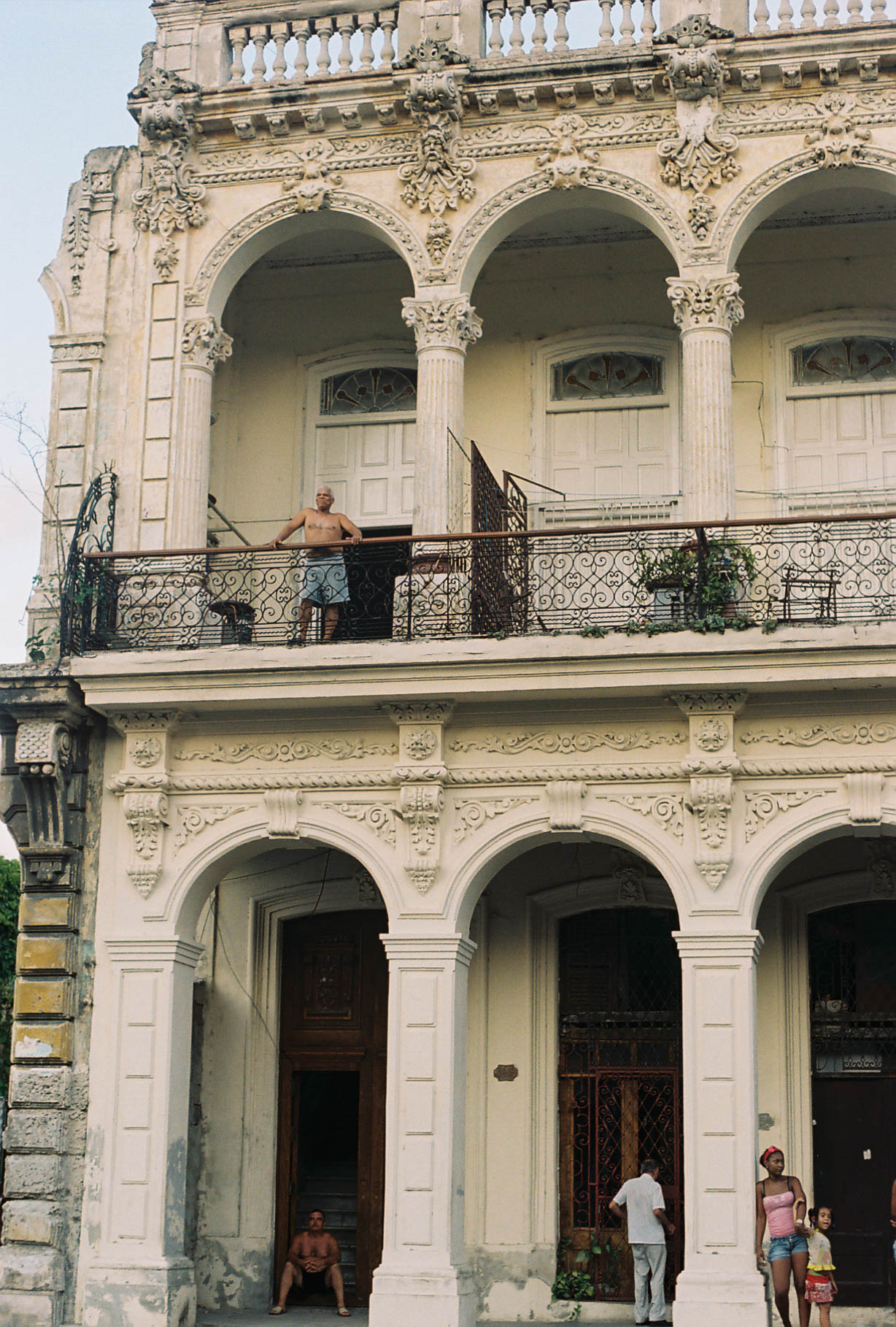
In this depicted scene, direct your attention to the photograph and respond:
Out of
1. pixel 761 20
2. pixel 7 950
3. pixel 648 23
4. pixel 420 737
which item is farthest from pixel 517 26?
pixel 7 950

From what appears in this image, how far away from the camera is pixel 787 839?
542 inches

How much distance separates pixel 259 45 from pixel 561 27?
2.77 m

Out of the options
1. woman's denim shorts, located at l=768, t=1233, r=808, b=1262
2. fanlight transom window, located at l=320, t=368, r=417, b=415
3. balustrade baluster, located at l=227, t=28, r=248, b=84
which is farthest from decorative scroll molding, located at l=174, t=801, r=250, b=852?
balustrade baluster, located at l=227, t=28, r=248, b=84

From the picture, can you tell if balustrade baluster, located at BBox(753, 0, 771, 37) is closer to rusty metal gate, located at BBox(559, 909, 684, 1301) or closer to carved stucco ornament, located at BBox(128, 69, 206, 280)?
carved stucco ornament, located at BBox(128, 69, 206, 280)

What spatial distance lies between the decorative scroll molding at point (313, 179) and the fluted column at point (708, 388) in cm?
319

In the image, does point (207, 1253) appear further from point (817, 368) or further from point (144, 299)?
point (817, 368)

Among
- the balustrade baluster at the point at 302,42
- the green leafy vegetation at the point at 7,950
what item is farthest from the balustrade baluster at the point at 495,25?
the green leafy vegetation at the point at 7,950

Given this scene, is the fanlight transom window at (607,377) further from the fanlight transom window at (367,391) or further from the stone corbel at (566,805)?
the stone corbel at (566,805)

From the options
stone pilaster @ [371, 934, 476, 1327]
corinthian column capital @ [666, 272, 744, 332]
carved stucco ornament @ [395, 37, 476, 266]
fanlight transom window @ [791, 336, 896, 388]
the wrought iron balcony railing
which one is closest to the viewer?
stone pilaster @ [371, 934, 476, 1327]

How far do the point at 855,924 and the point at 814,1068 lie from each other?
4.27 feet

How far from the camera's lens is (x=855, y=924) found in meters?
15.8

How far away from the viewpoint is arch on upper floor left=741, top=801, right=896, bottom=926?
1371 centimetres

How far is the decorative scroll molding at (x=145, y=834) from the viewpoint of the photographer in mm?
14648

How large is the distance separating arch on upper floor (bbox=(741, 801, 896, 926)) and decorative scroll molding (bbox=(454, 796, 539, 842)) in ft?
5.87
